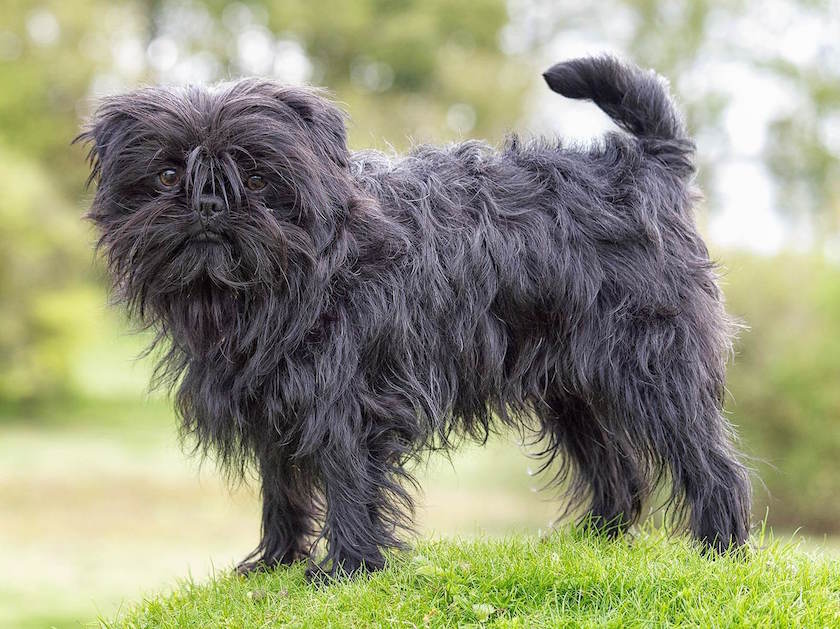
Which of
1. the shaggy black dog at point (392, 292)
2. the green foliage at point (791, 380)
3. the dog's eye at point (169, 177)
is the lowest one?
the green foliage at point (791, 380)

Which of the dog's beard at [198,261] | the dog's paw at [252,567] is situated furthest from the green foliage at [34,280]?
the dog's beard at [198,261]

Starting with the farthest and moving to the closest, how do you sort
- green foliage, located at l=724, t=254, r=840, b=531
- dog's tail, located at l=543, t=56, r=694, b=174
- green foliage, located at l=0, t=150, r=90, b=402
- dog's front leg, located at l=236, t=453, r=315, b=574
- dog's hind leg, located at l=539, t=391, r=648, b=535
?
1. green foliage, located at l=0, t=150, r=90, b=402
2. green foliage, located at l=724, t=254, r=840, b=531
3. dog's hind leg, located at l=539, t=391, r=648, b=535
4. dog's tail, located at l=543, t=56, r=694, b=174
5. dog's front leg, located at l=236, t=453, r=315, b=574

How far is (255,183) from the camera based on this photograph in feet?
13.8

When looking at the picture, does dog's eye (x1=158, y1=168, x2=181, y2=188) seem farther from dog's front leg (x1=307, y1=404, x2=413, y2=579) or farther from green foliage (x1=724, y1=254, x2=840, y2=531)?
green foliage (x1=724, y1=254, x2=840, y2=531)

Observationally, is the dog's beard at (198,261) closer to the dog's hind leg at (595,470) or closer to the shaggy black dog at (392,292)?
the shaggy black dog at (392,292)

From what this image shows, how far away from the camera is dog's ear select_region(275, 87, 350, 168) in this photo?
4340 mm

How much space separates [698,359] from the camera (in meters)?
4.82

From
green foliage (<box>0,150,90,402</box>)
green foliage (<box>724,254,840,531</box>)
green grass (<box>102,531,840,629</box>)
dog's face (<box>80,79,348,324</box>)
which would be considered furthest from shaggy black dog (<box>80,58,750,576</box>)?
green foliage (<box>0,150,90,402</box>)

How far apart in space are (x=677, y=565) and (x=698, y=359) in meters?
1.04

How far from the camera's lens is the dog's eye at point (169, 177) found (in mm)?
4176

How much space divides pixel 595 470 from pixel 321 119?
2.64 metres

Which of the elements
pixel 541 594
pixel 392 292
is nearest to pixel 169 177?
pixel 392 292

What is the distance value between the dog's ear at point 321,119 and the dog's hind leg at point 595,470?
2.00 meters

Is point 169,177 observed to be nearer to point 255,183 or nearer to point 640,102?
point 255,183
